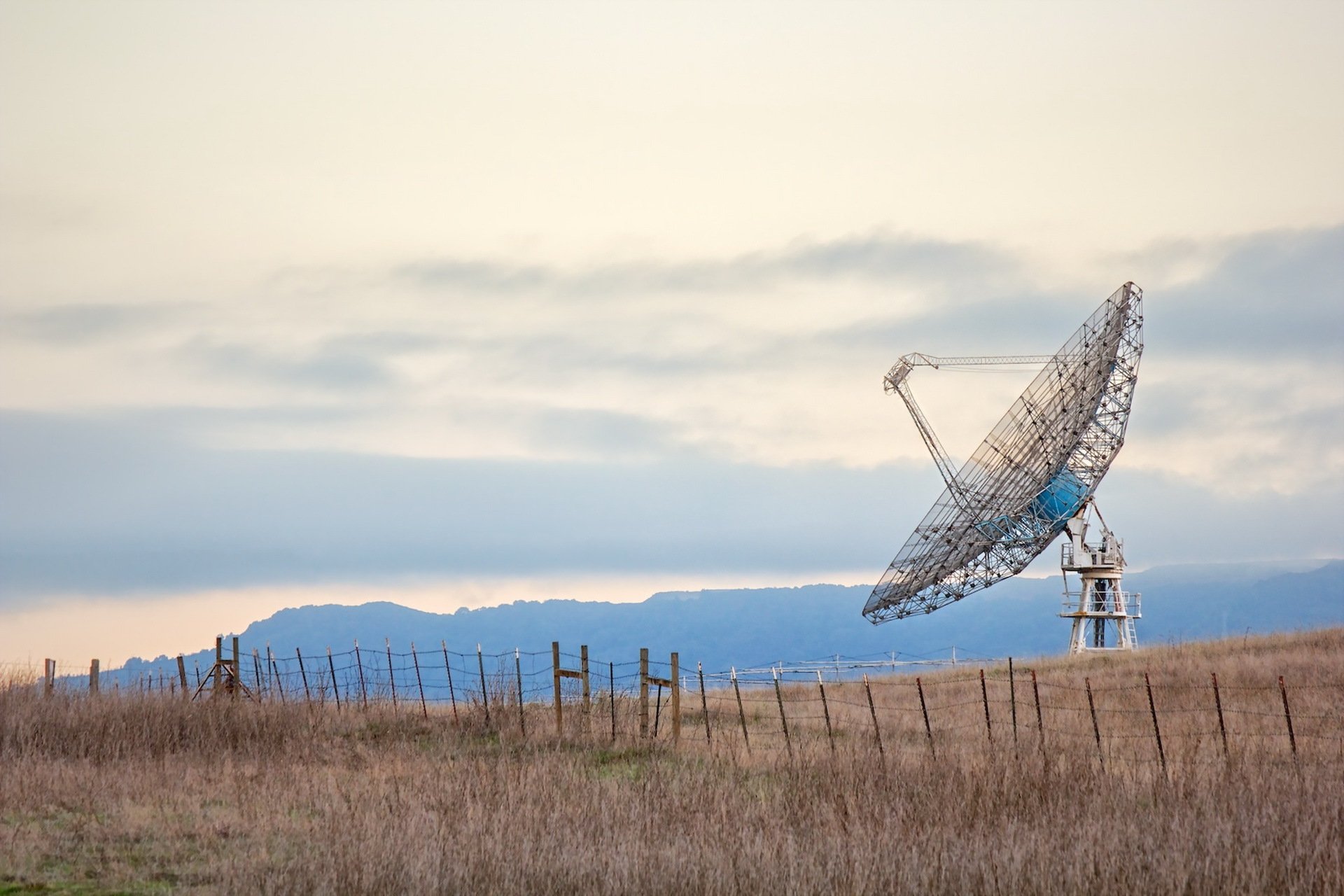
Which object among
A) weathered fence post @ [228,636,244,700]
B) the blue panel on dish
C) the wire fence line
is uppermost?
the blue panel on dish

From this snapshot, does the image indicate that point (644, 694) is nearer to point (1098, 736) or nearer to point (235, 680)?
point (1098, 736)

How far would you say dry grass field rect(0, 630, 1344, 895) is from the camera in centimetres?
1255

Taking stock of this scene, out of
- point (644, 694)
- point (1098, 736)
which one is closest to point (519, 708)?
point (644, 694)

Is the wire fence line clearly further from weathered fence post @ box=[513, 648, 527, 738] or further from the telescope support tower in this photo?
the telescope support tower

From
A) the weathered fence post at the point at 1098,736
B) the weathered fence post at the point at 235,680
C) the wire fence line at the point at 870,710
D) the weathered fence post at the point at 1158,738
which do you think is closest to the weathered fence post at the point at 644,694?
the wire fence line at the point at 870,710

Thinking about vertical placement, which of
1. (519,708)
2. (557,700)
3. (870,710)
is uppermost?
(557,700)

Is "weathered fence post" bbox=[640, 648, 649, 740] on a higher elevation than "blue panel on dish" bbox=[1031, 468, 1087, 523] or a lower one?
lower

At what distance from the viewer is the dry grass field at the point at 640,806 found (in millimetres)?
12547

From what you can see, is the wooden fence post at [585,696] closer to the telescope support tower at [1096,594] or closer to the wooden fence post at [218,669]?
the wooden fence post at [218,669]

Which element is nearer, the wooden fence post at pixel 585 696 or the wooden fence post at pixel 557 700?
the wooden fence post at pixel 585 696

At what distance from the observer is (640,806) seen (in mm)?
16297

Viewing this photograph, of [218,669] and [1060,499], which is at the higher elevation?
[1060,499]

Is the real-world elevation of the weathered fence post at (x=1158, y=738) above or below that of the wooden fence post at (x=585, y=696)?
below

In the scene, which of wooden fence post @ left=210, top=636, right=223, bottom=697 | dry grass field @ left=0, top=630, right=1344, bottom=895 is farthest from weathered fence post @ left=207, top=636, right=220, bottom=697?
dry grass field @ left=0, top=630, right=1344, bottom=895
